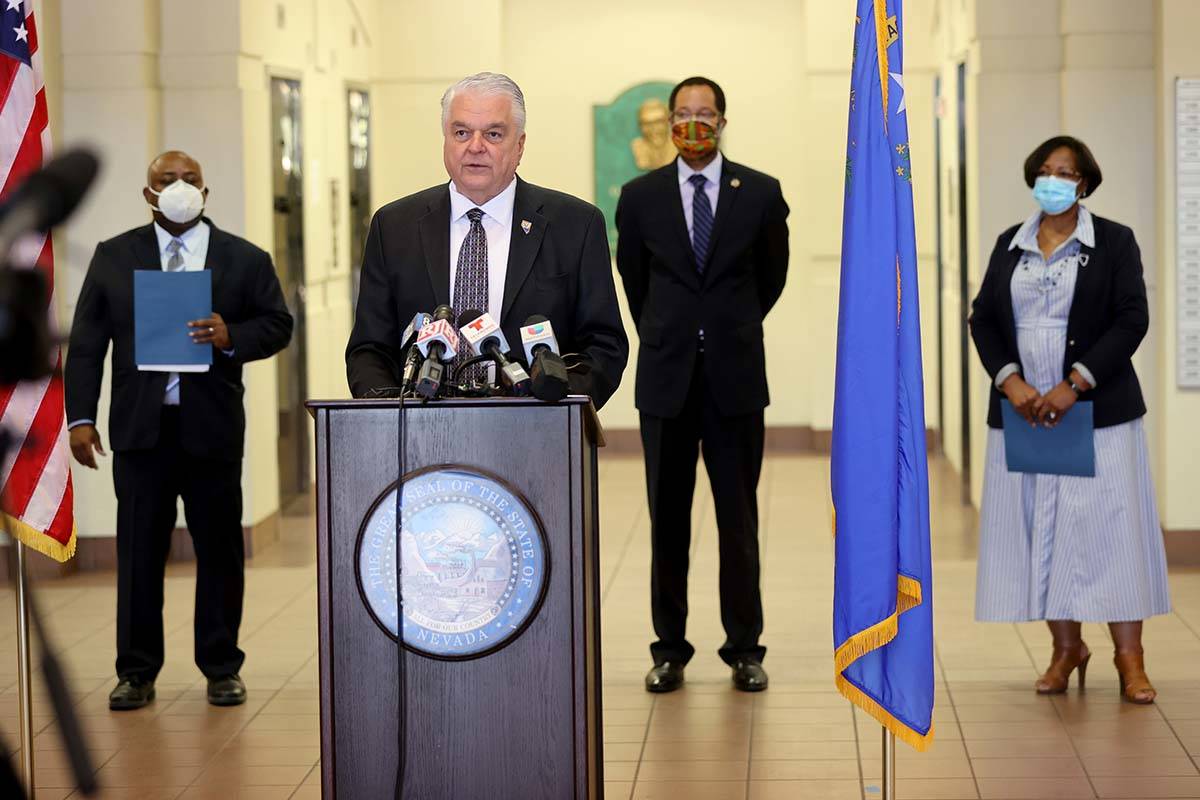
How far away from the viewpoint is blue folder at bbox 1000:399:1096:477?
17.0 feet

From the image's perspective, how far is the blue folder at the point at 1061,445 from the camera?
17.0 ft

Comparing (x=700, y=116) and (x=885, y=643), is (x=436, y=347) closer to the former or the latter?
(x=885, y=643)

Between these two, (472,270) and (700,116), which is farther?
(700,116)

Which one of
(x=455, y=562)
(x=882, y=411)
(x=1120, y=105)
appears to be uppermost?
(x=1120, y=105)

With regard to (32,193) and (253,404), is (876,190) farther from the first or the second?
(253,404)

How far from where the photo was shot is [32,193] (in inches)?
59.3

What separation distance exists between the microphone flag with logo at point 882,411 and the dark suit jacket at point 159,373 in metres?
2.52

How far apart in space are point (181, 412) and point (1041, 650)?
3.10 m

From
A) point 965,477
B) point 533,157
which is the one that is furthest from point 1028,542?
point 533,157

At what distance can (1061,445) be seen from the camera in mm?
5203

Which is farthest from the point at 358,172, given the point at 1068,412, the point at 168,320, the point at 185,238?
the point at 1068,412

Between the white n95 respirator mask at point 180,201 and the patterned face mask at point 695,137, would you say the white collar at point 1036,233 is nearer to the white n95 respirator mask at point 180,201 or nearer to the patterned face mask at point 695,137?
the patterned face mask at point 695,137

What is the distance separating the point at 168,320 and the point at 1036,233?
278cm

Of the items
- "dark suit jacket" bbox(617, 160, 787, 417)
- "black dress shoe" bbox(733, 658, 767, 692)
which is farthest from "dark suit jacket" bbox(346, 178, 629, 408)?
"black dress shoe" bbox(733, 658, 767, 692)
